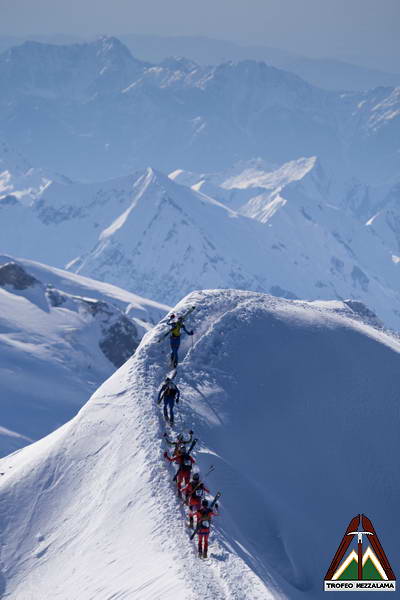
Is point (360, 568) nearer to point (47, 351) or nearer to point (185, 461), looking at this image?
point (185, 461)

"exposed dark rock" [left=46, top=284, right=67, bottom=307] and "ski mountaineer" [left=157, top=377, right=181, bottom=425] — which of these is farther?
"exposed dark rock" [left=46, top=284, right=67, bottom=307]

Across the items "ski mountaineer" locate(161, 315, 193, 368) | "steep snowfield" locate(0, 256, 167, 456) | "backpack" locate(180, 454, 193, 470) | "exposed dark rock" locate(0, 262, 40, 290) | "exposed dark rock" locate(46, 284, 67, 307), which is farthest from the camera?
"exposed dark rock" locate(0, 262, 40, 290)

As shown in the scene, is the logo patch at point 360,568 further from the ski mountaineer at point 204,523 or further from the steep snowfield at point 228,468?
the ski mountaineer at point 204,523

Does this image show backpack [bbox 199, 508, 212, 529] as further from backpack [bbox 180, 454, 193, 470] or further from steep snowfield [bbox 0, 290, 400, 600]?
backpack [bbox 180, 454, 193, 470]

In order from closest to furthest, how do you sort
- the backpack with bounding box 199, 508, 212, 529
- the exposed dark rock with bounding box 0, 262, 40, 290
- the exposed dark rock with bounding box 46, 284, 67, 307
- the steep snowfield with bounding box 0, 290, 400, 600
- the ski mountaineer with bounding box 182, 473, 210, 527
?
the backpack with bounding box 199, 508, 212, 529, the ski mountaineer with bounding box 182, 473, 210, 527, the steep snowfield with bounding box 0, 290, 400, 600, the exposed dark rock with bounding box 46, 284, 67, 307, the exposed dark rock with bounding box 0, 262, 40, 290

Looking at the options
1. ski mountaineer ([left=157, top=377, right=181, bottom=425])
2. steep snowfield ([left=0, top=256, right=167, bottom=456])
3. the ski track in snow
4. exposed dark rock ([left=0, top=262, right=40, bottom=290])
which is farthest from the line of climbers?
exposed dark rock ([left=0, top=262, right=40, bottom=290])

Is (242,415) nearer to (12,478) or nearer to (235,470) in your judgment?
(235,470)

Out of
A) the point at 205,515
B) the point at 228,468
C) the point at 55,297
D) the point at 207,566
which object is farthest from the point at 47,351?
the point at 205,515

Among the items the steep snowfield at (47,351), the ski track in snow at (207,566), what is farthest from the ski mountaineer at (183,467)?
the steep snowfield at (47,351)
